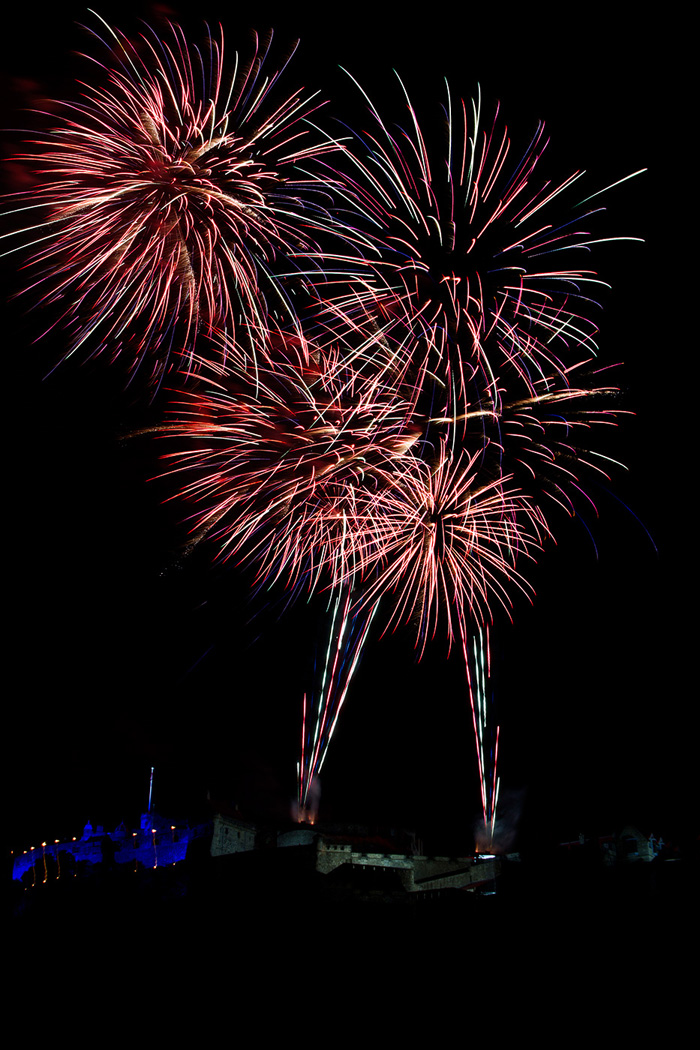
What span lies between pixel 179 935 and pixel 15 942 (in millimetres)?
2884

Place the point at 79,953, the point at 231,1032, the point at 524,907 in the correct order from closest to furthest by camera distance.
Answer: the point at 231,1032 → the point at 79,953 → the point at 524,907

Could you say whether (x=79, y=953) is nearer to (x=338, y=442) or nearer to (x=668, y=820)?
(x=338, y=442)

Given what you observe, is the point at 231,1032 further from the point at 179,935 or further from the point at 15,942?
the point at 15,942

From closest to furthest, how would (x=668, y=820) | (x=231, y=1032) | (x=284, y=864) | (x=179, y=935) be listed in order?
1. (x=231, y=1032)
2. (x=179, y=935)
3. (x=284, y=864)
4. (x=668, y=820)

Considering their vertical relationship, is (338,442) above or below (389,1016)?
above

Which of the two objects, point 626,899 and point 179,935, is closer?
point 179,935

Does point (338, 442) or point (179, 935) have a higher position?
point (338, 442)

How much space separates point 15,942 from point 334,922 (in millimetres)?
6175

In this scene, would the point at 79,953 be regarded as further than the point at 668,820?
No

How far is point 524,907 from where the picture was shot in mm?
15172

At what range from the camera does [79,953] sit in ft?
36.2

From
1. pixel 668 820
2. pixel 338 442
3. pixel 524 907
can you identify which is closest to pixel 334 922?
pixel 524 907

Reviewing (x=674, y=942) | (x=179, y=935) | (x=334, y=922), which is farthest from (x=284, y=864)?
(x=674, y=942)

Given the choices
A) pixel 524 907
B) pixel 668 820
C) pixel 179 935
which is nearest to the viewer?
pixel 179 935
